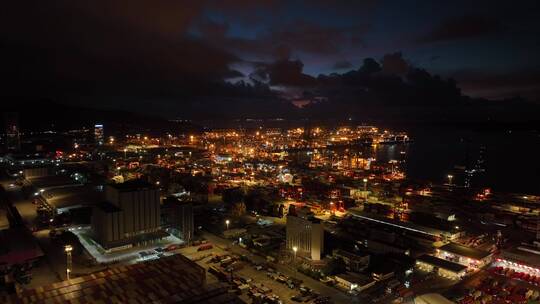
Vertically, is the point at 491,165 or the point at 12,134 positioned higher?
the point at 12,134

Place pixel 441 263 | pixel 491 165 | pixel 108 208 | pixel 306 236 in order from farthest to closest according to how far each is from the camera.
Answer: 1. pixel 491 165
2. pixel 108 208
3. pixel 306 236
4. pixel 441 263

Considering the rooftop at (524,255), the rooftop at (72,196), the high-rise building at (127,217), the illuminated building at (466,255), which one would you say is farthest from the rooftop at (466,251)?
the rooftop at (72,196)

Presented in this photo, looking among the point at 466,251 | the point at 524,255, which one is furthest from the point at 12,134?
the point at 524,255

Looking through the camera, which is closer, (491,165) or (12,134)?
(491,165)

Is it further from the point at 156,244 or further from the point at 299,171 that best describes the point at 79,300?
the point at 299,171

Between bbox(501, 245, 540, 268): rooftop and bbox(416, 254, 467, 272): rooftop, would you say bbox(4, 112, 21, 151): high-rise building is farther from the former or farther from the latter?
bbox(501, 245, 540, 268): rooftop

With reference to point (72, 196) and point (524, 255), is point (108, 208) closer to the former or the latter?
point (72, 196)

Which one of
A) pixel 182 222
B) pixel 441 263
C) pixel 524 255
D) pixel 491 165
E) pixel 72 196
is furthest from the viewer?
pixel 491 165

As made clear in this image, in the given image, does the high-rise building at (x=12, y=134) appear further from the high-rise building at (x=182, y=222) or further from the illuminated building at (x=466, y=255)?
the illuminated building at (x=466, y=255)

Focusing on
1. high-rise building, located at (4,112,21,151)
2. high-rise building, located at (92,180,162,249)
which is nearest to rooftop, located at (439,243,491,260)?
high-rise building, located at (92,180,162,249)
